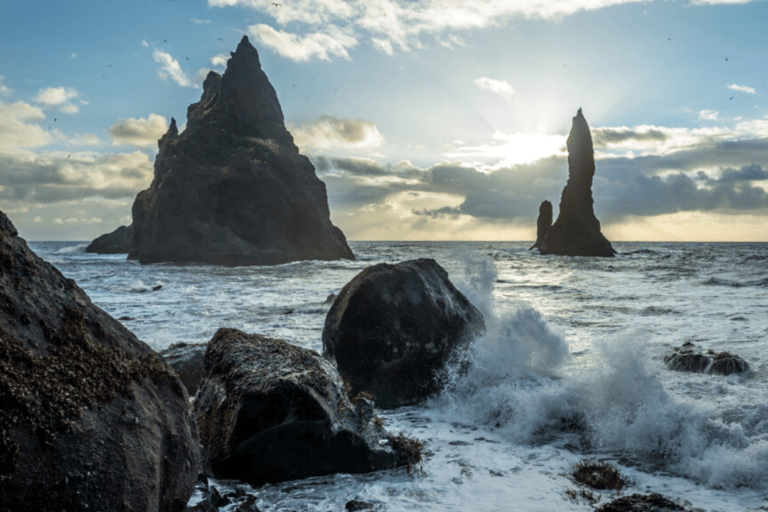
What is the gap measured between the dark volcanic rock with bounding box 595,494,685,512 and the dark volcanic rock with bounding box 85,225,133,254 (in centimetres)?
8454

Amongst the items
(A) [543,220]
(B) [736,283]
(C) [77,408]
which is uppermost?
(A) [543,220]

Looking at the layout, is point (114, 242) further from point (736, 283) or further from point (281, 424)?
point (281, 424)

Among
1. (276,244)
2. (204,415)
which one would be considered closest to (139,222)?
(276,244)

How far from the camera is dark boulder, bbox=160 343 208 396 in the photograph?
641 cm

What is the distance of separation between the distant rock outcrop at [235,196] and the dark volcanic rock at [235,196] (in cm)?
10

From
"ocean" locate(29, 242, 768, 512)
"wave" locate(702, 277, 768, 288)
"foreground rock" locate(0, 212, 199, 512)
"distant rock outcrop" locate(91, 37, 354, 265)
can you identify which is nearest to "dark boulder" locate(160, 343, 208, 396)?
"ocean" locate(29, 242, 768, 512)

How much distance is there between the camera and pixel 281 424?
12.7 ft

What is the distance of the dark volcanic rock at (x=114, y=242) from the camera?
77.3 metres

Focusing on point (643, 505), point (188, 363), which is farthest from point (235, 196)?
point (643, 505)

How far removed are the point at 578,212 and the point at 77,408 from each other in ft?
228

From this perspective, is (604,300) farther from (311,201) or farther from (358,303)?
(311,201)

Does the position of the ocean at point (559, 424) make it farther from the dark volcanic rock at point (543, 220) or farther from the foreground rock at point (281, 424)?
the dark volcanic rock at point (543, 220)

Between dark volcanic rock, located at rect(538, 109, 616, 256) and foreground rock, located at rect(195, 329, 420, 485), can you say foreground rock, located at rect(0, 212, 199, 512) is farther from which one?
dark volcanic rock, located at rect(538, 109, 616, 256)

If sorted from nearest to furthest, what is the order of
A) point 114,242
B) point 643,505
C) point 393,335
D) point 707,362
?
1. point 643,505
2. point 393,335
3. point 707,362
4. point 114,242
